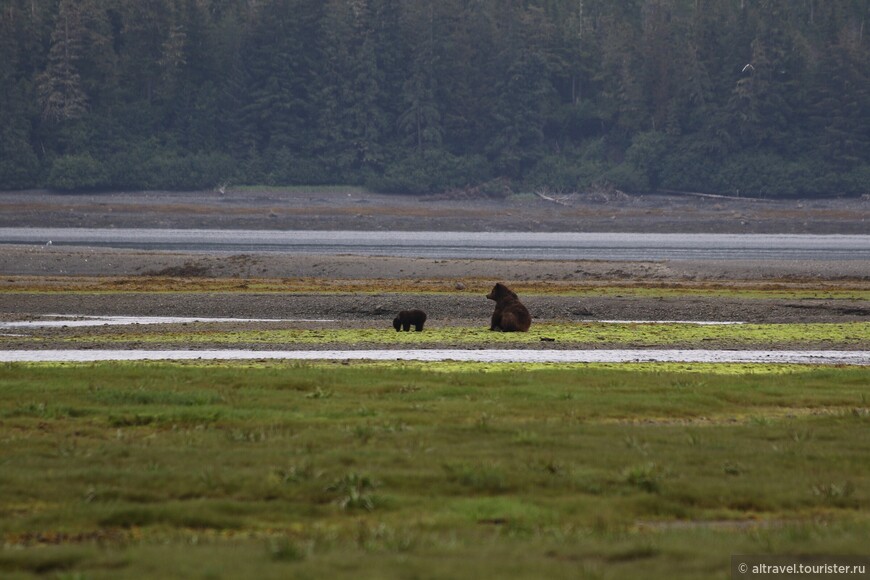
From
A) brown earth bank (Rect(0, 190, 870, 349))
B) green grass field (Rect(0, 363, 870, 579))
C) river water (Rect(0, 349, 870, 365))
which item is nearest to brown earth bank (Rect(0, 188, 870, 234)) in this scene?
brown earth bank (Rect(0, 190, 870, 349))

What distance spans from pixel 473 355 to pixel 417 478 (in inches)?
452

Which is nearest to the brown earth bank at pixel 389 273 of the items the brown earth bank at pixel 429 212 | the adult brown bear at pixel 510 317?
the brown earth bank at pixel 429 212

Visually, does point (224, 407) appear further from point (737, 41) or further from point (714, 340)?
point (737, 41)

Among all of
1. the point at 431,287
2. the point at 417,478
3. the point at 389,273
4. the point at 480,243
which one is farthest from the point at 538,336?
the point at 480,243

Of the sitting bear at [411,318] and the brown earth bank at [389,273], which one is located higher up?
the sitting bear at [411,318]

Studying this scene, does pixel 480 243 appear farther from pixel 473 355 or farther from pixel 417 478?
pixel 417 478

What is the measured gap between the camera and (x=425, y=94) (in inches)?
4242

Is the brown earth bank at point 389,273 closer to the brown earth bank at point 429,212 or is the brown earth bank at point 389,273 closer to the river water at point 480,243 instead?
the brown earth bank at point 429,212

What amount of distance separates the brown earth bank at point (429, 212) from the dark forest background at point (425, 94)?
188 inches

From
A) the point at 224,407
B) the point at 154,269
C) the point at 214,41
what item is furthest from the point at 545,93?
the point at 224,407

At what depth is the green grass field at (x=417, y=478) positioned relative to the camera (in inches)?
314

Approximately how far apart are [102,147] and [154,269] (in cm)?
5415

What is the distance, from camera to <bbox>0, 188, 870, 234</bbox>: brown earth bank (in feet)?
267

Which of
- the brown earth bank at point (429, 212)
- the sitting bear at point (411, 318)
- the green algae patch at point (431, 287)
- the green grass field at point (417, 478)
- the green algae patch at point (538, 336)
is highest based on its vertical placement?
the green grass field at point (417, 478)
